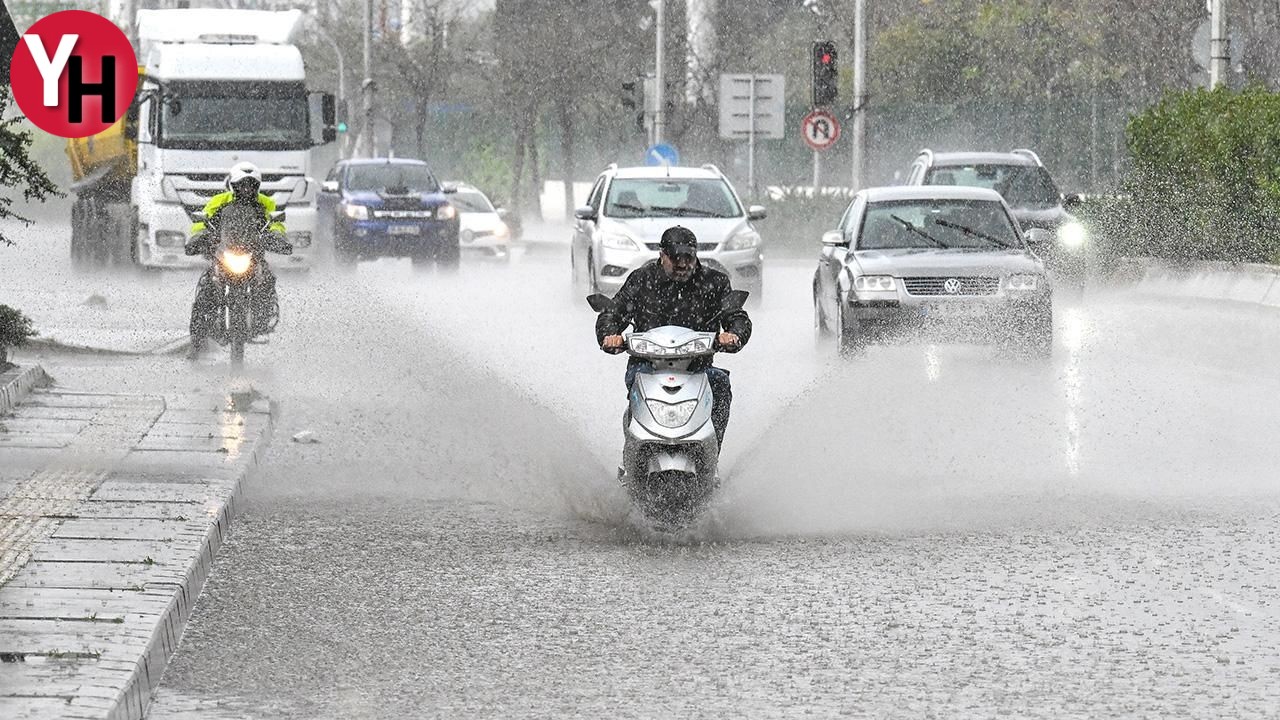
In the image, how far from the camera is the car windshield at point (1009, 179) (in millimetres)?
28922

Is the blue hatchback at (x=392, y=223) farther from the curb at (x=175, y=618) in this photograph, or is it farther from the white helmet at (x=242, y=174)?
the curb at (x=175, y=618)

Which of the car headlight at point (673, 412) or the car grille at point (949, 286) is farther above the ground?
the car headlight at point (673, 412)

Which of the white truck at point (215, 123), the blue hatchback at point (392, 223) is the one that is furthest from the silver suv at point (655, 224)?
the blue hatchback at point (392, 223)

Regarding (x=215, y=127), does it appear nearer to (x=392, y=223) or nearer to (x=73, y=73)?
(x=392, y=223)

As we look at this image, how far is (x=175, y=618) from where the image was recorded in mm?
8477

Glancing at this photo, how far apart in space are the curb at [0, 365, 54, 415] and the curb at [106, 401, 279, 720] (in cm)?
303

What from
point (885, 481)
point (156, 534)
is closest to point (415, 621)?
point (156, 534)

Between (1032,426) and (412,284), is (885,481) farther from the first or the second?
(412,284)

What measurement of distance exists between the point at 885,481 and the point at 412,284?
21.6m

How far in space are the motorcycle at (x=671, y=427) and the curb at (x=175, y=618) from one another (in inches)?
69.1

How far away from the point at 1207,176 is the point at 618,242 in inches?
263

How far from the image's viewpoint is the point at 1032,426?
15.2 metres

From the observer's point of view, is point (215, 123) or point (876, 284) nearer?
point (876, 284)

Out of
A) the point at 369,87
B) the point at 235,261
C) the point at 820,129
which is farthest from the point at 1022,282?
the point at 369,87
